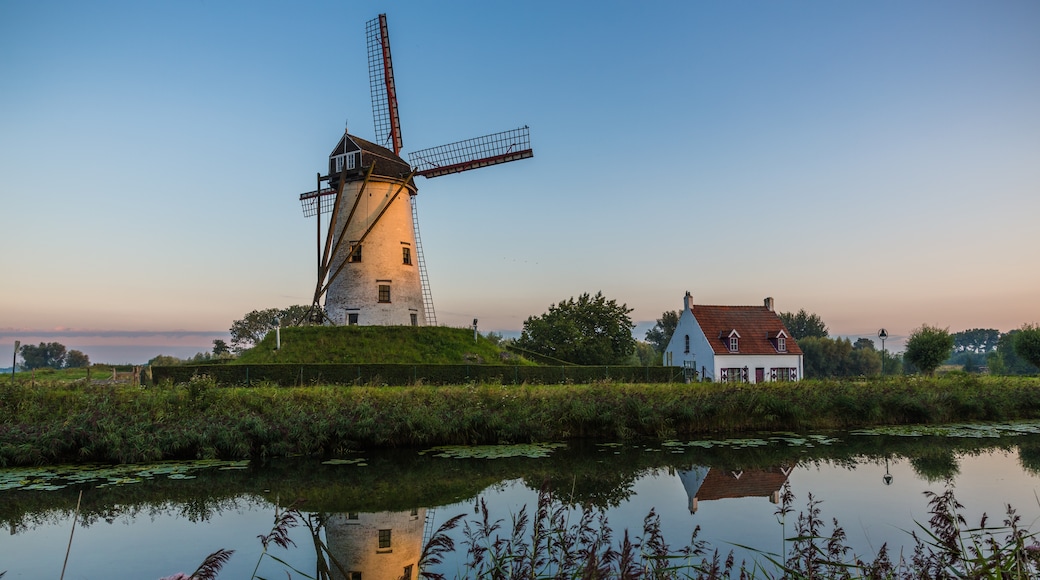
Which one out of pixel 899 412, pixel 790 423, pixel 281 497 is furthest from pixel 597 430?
pixel 899 412

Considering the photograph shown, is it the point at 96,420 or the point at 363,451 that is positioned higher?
the point at 96,420

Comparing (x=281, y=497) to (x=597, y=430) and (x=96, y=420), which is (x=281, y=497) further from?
(x=597, y=430)

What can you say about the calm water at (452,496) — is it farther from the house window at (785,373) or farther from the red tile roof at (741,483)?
the house window at (785,373)

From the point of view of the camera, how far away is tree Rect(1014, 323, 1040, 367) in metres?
38.2

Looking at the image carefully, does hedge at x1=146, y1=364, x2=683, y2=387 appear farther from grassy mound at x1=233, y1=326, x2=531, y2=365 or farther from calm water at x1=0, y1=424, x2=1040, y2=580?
calm water at x1=0, y1=424, x2=1040, y2=580

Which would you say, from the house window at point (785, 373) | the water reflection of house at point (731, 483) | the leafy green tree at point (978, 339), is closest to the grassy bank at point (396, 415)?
the water reflection of house at point (731, 483)

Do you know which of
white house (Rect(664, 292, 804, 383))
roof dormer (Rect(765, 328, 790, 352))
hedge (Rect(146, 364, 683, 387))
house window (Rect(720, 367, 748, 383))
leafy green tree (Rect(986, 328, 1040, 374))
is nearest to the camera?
hedge (Rect(146, 364, 683, 387))

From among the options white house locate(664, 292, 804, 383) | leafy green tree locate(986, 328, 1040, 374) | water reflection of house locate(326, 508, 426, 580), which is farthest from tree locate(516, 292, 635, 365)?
water reflection of house locate(326, 508, 426, 580)

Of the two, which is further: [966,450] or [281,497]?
[966,450]

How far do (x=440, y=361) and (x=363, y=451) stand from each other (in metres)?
13.1

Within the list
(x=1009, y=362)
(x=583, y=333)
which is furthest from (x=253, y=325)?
(x=1009, y=362)

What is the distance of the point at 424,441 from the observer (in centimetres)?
1459

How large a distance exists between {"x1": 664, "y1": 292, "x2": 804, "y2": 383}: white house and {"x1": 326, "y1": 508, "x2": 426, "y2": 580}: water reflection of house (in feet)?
94.6

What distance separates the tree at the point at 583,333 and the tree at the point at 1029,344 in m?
23.2
